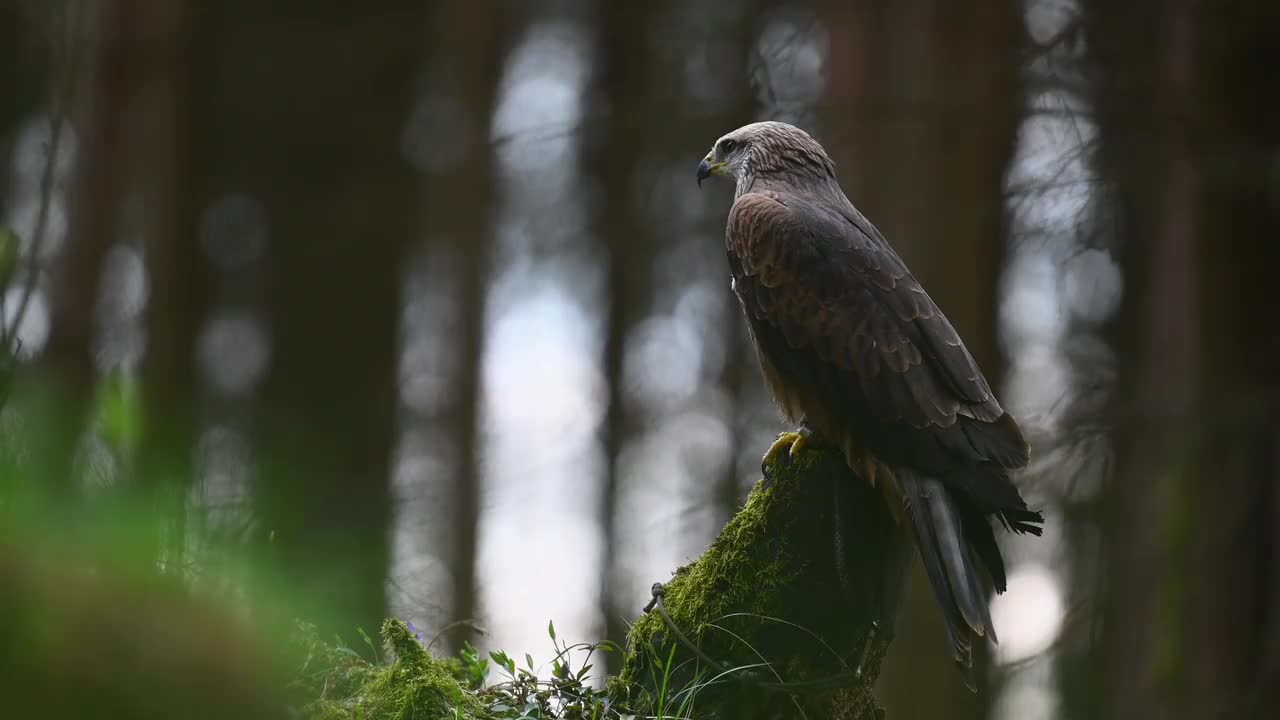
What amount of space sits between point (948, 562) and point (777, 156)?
248 cm

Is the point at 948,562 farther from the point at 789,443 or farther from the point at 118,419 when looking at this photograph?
the point at 118,419

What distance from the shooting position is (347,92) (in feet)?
35.9

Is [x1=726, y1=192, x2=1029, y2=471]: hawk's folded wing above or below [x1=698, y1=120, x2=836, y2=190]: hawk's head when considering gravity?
below

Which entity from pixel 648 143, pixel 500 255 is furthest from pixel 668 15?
pixel 500 255

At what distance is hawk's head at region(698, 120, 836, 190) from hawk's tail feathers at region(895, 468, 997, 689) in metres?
2.02

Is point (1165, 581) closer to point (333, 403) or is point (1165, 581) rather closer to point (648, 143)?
point (648, 143)

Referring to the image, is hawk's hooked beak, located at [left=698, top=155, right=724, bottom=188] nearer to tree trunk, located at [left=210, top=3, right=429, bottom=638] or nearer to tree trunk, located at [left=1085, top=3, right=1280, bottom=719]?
tree trunk, located at [left=1085, top=3, right=1280, bottom=719]

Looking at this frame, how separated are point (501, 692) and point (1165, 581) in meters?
5.38

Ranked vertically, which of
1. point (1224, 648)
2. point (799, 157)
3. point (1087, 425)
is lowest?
point (1224, 648)

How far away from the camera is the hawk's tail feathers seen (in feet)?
9.66

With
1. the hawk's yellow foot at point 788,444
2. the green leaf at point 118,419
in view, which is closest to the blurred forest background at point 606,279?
the green leaf at point 118,419

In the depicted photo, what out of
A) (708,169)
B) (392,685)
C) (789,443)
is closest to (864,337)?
(789,443)

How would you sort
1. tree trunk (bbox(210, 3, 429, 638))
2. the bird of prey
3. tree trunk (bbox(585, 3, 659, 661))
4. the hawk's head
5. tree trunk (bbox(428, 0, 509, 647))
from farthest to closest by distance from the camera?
tree trunk (bbox(585, 3, 659, 661)), tree trunk (bbox(210, 3, 429, 638)), tree trunk (bbox(428, 0, 509, 647)), the hawk's head, the bird of prey

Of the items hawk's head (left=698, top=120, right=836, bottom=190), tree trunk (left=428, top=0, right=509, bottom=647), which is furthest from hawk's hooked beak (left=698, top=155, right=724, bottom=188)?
tree trunk (left=428, top=0, right=509, bottom=647)
